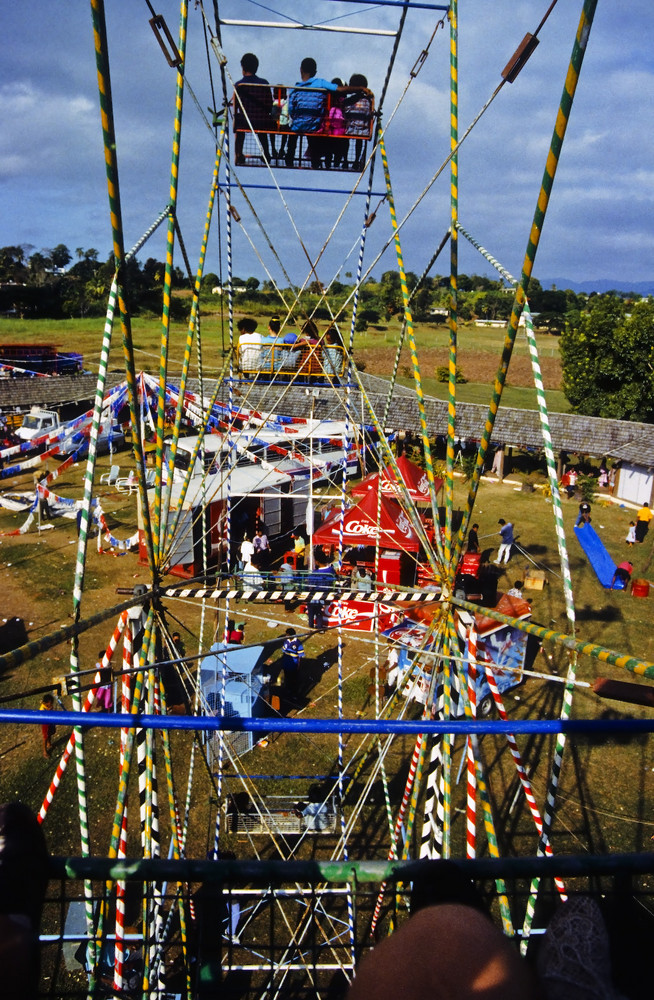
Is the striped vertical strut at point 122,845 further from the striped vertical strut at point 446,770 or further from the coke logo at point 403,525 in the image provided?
the coke logo at point 403,525

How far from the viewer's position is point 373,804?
8.26 metres

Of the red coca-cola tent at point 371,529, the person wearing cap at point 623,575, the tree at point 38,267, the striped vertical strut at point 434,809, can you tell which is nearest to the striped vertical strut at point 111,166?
the striped vertical strut at point 434,809

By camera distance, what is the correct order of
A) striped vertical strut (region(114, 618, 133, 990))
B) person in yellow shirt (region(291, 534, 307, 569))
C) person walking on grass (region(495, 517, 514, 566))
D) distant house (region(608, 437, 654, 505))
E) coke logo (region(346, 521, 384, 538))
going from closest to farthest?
1. striped vertical strut (region(114, 618, 133, 990))
2. coke logo (region(346, 521, 384, 538))
3. person in yellow shirt (region(291, 534, 307, 569))
4. person walking on grass (region(495, 517, 514, 566))
5. distant house (region(608, 437, 654, 505))

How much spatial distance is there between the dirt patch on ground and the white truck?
2487cm

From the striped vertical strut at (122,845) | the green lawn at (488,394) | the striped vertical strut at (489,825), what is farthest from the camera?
the green lawn at (488,394)

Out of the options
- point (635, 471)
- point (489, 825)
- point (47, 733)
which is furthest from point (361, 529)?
point (635, 471)

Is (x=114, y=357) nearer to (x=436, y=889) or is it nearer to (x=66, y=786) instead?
(x=66, y=786)

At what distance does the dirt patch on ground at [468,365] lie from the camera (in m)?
49.0

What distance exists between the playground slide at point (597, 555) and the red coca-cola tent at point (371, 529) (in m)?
5.64

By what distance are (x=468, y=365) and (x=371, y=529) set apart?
1747 inches

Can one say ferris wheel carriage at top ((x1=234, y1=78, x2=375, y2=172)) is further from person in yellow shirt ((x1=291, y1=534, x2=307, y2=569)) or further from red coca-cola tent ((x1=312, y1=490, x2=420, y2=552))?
person in yellow shirt ((x1=291, y1=534, x2=307, y2=569))

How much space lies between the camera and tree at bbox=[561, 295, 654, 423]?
2509 cm

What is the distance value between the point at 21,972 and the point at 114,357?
46232 mm

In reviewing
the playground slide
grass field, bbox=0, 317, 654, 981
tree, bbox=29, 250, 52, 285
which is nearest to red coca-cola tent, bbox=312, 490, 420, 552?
grass field, bbox=0, 317, 654, 981
